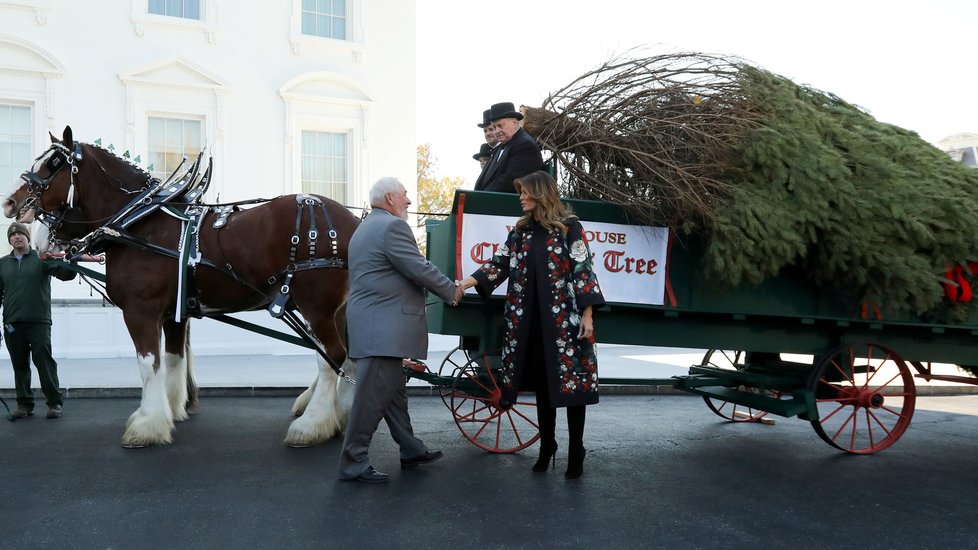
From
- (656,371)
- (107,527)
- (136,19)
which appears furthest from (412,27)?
(107,527)

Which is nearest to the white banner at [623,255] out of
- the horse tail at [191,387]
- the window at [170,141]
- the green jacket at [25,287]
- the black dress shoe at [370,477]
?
the black dress shoe at [370,477]

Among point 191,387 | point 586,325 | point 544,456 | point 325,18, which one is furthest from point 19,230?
point 325,18

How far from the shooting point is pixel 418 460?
17.3ft

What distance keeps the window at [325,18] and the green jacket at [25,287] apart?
861 centimetres

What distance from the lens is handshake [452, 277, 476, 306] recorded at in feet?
15.9

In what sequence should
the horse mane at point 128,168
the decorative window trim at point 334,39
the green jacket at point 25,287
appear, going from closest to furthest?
the horse mane at point 128,168
the green jacket at point 25,287
the decorative window trim at point 334,39

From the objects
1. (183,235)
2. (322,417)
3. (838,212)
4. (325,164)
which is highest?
(325,164)

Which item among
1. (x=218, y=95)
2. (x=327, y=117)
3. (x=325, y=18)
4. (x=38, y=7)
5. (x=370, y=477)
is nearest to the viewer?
(x=370, y=477)

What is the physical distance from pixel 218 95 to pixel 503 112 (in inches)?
380

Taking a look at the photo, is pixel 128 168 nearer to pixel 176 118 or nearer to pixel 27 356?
pixel 27 356

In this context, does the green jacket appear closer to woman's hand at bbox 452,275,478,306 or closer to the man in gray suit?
the man in gray suit

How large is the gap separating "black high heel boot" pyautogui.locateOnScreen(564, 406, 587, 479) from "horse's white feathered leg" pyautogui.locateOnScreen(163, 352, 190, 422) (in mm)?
3502

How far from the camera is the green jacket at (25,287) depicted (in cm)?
714

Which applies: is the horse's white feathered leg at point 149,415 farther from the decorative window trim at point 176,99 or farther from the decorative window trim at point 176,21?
the decorative window trim at point 176,21
